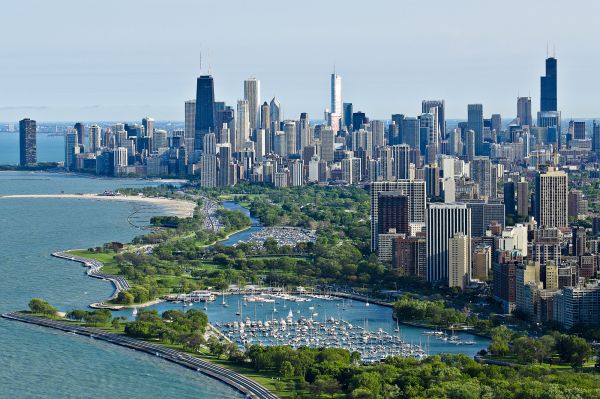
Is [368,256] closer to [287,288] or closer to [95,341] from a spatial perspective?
[287,288]

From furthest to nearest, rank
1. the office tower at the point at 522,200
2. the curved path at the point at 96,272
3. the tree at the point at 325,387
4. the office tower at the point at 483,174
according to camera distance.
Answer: the office tower at the point at 483,174, the office tower at the point at 522,200, the curved path at the point at 96,272, the tree at the point at 325,387

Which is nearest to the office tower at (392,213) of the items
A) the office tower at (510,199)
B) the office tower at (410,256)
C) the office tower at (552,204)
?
the office tower at (410,256)

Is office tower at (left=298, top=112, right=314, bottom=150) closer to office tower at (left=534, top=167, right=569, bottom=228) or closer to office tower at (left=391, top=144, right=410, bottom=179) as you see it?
office tower at (left=391, top=144, right=410, bottom=179)

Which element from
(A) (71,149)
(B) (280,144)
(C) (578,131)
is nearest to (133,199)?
(A) (71,149)

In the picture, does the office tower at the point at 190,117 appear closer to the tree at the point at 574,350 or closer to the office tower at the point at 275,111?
the office tower at the point at 275,111

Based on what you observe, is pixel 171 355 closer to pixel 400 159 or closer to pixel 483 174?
pixel 483 174

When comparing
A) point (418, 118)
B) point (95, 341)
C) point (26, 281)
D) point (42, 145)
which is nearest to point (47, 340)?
point (95, 341)
